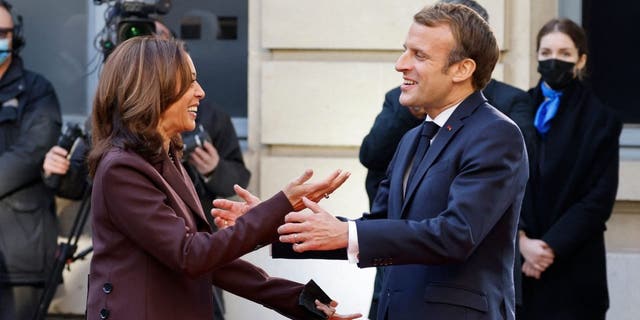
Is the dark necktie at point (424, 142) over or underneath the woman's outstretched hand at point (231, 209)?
over

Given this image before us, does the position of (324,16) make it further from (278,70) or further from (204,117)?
(204,117)

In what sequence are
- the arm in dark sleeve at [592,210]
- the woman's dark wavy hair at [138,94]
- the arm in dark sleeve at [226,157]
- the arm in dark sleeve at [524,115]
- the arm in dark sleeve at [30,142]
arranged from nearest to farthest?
the woman's dark wavy hair at [138,94] < the arm in dark sleeve at [524,115] < the arm in dark sleeve at [592,210] < the arm in dark sleeve at [226,157] < the arm in dark sleeve at [30,142]

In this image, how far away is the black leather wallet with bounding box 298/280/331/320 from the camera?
12.9 feet

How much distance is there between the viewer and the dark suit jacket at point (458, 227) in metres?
3.54

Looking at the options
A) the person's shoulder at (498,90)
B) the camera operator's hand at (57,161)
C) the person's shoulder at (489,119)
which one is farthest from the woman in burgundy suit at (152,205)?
the camera operator's hand at (57,161)

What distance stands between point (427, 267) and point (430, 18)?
69 cm

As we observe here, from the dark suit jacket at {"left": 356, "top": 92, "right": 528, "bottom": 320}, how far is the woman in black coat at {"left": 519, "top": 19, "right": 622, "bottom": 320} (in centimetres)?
207

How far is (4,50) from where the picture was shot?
680 centimetres

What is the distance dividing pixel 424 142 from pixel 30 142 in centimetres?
330

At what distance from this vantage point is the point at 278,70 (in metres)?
7.03

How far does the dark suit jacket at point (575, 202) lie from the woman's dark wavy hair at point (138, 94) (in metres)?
2.45

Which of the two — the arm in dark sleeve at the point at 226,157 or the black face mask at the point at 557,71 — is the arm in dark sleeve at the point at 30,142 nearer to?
the arm in dark sleeve at the point at 226,157

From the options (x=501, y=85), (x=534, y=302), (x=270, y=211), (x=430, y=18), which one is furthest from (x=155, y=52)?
(x=534, y=302)

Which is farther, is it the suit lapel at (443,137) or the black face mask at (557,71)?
the black face mask at (557,71)
